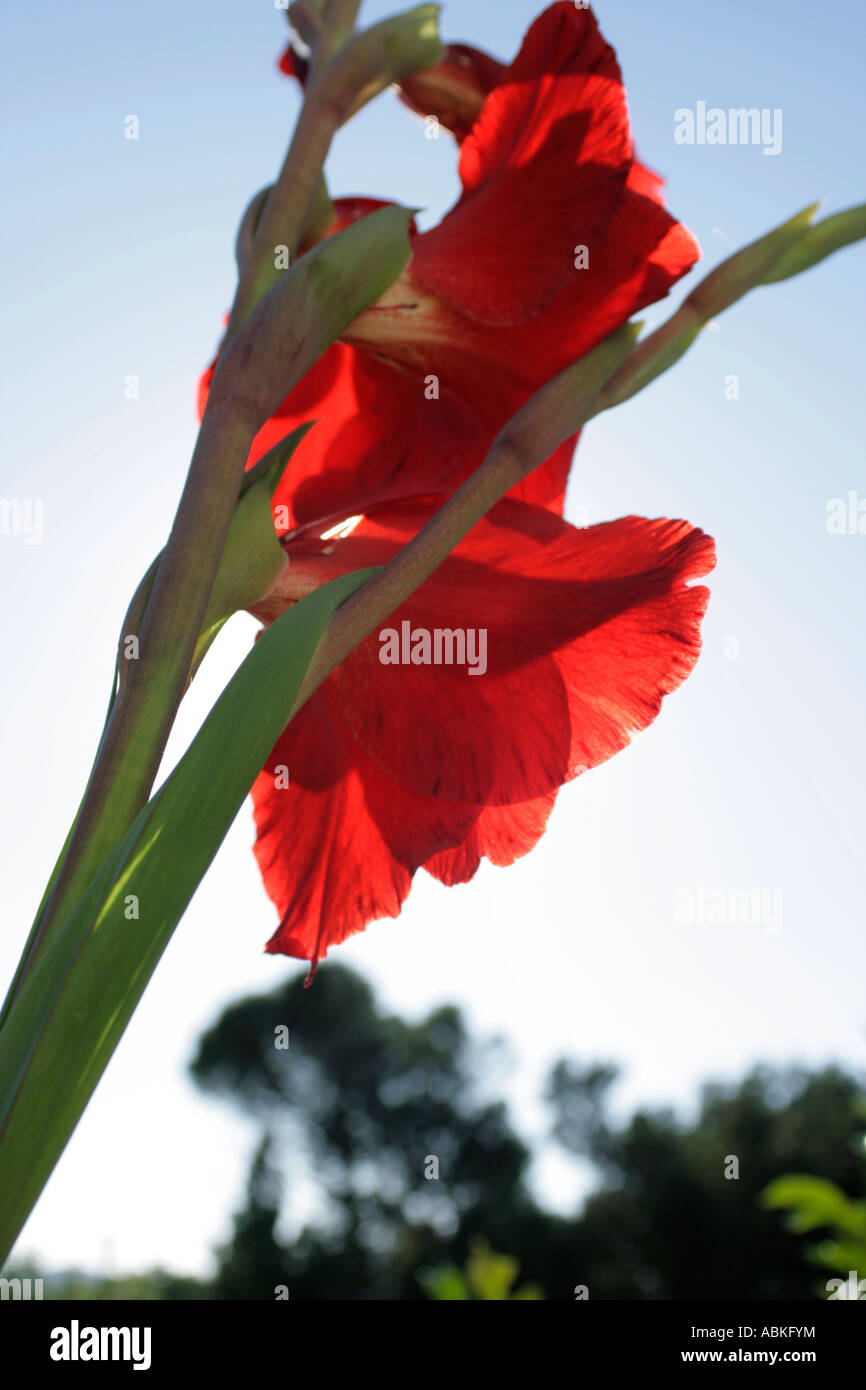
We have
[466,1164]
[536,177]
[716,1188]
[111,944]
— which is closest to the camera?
[111,944]

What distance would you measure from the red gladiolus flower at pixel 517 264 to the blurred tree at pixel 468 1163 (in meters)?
13.2

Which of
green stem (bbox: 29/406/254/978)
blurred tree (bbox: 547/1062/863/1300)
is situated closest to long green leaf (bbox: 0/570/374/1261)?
green stem (bbox: 29/406/254/978)

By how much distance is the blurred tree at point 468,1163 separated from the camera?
14.3 meters

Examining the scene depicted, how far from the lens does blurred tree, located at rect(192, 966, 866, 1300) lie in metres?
14.3

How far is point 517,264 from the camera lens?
1.62 ft

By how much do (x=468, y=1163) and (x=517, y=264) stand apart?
19398 mm

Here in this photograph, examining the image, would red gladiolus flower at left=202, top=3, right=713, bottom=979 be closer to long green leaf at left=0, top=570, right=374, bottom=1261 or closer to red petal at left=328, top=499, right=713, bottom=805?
red petal at left=328, top=499, right=713, bottom=805

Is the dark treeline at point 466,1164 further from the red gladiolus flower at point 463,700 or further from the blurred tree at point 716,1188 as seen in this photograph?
the red gladiolus flower at point 463,700

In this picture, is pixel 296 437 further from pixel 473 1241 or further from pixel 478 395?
pixel 473 1241

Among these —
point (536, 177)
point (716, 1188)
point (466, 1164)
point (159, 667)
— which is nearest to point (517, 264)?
point (536, 177)

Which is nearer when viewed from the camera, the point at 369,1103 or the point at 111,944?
the point at 111,944

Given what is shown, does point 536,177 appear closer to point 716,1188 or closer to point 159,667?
point 159,667

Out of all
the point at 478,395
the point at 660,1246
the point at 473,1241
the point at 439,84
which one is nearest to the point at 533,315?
the point at 478,395

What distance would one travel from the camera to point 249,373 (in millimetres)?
404
